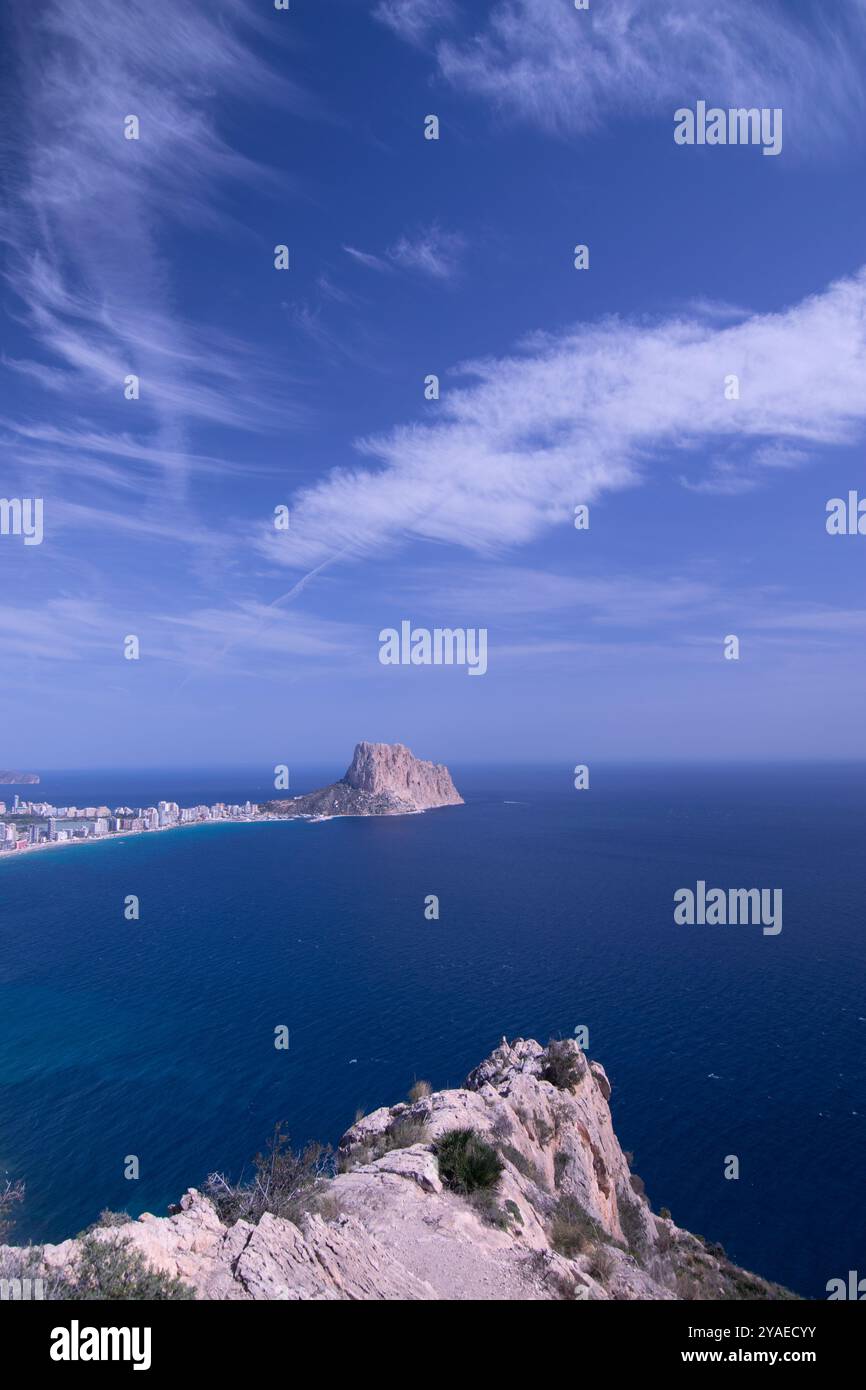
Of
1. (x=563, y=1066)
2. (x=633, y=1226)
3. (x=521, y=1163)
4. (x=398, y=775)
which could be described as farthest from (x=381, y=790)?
(x=521, y=1163)

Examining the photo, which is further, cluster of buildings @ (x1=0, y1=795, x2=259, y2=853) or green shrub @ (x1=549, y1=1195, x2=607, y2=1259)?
cluster of buildings @ (x1=0, y1=795, x2=259, y2=853)

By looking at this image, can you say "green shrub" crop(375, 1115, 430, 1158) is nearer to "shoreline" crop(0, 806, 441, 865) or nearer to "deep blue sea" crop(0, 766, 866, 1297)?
"deep blue sea" crop(0, 766, 866, 1297)

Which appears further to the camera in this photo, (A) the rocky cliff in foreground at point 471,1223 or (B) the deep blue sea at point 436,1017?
(B) the deep blue sea at point 436,1017

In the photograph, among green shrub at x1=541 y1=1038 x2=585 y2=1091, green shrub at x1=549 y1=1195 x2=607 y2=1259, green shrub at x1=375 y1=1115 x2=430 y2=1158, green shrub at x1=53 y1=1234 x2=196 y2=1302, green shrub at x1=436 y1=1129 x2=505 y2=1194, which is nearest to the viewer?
green shrub at x1=53 y1=1234 x2=196 y2=1302

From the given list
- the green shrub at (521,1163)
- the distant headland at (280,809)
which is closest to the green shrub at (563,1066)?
the green shrub at (521,1163)

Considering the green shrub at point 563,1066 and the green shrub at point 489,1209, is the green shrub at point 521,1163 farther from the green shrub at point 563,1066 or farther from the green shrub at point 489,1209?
the green shrub at point 563,1066

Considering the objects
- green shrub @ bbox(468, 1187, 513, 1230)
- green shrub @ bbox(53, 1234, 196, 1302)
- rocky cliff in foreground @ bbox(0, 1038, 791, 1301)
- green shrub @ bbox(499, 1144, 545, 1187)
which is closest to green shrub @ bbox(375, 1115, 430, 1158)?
rocky cliff in foreground @ bbox(0, 1038, 791, 1301)

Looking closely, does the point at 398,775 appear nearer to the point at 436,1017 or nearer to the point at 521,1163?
the point at 436,1017
